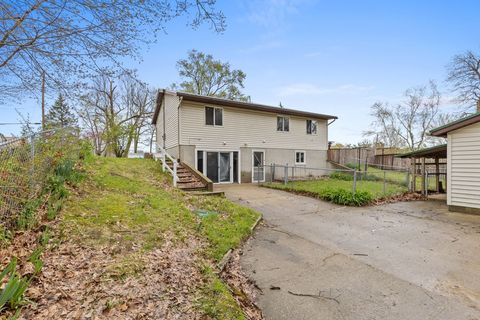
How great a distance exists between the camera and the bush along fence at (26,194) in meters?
2.48

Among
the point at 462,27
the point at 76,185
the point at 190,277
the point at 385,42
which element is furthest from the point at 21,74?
the point at 462,27

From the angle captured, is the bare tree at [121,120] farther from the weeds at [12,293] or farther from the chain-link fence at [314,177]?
the weeds at [12,293]

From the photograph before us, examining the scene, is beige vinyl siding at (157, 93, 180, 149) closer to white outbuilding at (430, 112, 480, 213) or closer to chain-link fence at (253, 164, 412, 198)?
chain-link fence at (253, 164, 412, 198)

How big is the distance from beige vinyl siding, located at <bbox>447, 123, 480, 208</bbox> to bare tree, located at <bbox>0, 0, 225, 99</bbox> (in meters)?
8.82

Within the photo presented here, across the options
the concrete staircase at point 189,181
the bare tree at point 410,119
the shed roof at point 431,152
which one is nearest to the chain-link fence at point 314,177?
the shed roof at point 431,152

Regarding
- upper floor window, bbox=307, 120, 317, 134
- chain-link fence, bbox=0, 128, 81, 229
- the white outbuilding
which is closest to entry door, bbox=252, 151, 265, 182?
upper floor window, bbox=307, 120, 317, 134

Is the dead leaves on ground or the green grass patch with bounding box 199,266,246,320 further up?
the dead leaves on ground

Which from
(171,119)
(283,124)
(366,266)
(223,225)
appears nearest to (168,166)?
(171,119)

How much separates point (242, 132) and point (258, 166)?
239cm

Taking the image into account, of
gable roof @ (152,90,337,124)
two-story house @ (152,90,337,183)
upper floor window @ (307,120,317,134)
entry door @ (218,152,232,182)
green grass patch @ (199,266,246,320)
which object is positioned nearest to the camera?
green grass patch @ (199,266,246,320)

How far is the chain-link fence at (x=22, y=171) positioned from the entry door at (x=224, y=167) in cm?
882

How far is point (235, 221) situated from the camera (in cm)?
625

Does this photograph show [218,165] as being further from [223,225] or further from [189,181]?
[223,225]

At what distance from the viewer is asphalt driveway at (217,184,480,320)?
9.89ft
